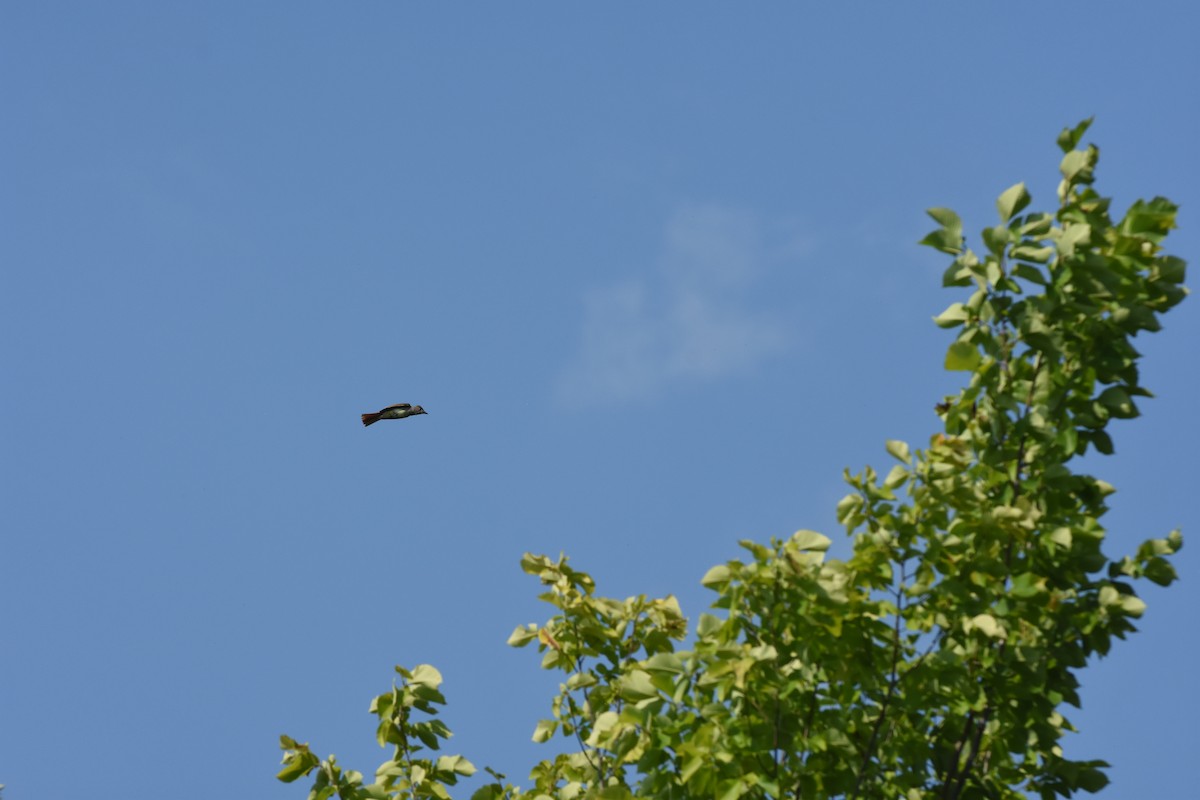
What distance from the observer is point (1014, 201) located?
700 cm

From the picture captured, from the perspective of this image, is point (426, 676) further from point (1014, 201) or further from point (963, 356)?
point (1014, 201)

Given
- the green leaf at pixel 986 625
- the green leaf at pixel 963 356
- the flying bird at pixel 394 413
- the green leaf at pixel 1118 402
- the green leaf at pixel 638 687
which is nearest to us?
the green leaf at pixel 986 625

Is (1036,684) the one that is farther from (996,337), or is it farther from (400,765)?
(400,765)

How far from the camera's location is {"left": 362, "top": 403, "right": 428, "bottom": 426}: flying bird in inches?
368

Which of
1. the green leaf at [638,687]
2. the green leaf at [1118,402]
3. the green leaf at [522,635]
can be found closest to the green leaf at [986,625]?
the green leaf at [1118,402]

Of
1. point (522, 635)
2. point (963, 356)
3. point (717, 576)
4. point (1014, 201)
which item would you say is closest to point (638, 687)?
point (717, 576)

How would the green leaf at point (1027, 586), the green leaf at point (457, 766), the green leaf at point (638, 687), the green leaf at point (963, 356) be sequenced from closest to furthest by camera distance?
the green leaf at point (1027, 586)
the green leaf at point (638, 687)
the green leaf at point (963, 356)
the green leaf at point (457, 766)

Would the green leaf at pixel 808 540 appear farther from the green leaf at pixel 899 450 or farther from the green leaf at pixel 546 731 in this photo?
the green leaf at pixel 546 731

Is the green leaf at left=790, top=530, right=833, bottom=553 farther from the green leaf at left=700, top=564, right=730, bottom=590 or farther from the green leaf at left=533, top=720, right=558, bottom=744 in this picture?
the green leaf at left=533, top=720, right=558, bottom=744

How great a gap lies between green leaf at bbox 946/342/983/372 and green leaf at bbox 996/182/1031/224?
77 centimetres

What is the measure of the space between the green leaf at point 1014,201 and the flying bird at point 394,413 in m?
4.48

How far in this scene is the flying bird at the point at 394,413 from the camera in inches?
368

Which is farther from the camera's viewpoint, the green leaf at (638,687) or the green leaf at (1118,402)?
the green leaf at (1118,402)

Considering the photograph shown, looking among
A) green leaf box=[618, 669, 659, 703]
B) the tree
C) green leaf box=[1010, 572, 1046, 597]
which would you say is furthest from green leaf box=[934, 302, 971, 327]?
green leaf box=[618, 669, 659, 703]
